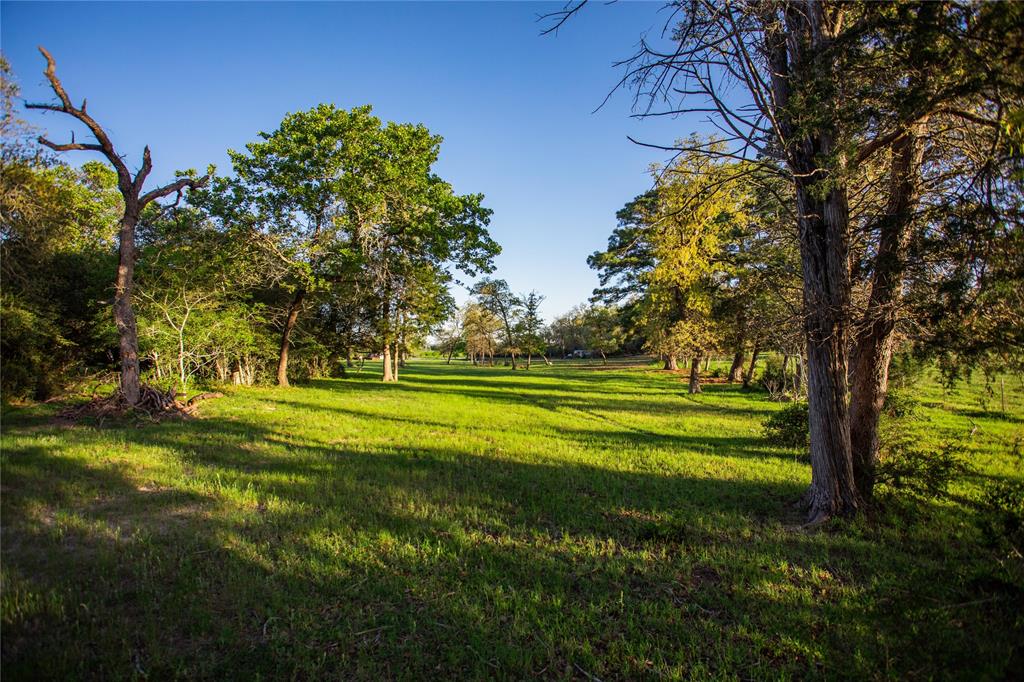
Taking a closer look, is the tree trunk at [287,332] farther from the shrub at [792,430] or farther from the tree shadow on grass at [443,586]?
the shrub at [792,430]

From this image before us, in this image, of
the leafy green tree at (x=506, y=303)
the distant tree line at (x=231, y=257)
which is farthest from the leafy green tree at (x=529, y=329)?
the distant tree line at (x=231, y=257)

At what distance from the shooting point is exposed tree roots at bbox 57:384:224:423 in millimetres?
10742

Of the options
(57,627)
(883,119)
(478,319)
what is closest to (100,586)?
(57,627)

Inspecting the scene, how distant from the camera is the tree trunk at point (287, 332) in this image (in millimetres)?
22062

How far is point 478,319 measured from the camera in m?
64.7

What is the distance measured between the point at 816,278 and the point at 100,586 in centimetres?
858

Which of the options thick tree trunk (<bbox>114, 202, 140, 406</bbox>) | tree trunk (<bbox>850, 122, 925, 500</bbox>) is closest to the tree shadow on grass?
tree trunk (<bbox>850, 122, 925, 500</bbox>)

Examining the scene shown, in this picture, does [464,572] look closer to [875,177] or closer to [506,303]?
[875,177]

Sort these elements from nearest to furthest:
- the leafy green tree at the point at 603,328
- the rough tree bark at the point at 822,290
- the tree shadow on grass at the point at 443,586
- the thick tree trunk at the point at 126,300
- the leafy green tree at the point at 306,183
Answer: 1. the tree shadow on grass at the point at 443,586
2. the rough tree bark at the point at 822,290
3. the thick tree trunk at the point at 126,300
4. the leafy green tree at the point at 306,183
5. the leafy green tree at the point at 603,328

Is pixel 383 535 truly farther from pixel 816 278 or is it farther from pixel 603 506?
pixel 816 278

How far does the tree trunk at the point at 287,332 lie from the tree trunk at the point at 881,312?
22248 millimetres

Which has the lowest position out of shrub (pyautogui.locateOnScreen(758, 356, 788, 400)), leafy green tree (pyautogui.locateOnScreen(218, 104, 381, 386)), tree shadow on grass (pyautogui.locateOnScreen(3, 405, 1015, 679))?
tree shadow on grass (pyautogui.locateOnScreen(3, 405, 1015, 679))

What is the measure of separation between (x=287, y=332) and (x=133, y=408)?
1159 cm

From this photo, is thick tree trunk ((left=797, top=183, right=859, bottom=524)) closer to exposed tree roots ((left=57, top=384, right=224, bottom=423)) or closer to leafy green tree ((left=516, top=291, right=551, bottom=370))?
exposed tree roots ((left=57, top=384, right=224, bottom=423))
